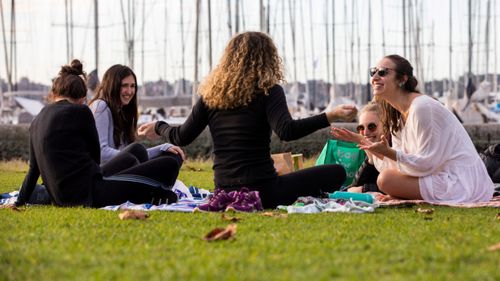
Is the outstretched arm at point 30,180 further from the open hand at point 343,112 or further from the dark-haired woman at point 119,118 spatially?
the open hand at point 343,112

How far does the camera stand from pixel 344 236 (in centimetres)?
681

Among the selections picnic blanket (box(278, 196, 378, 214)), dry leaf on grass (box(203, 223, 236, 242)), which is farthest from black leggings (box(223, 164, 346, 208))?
dry leaf on grass (box(203, 223, 236, 242))

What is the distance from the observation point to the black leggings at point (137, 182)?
9695 mm

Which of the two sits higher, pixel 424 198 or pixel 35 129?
pixel 35 129

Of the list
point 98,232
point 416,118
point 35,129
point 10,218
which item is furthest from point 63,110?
point 416,118

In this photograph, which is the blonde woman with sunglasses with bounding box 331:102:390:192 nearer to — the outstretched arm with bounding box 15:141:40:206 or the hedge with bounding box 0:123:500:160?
the outstretched arm with bounding box 15:141:40:206

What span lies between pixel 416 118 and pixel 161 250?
4.50m

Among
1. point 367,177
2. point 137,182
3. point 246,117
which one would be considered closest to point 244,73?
point 246,117

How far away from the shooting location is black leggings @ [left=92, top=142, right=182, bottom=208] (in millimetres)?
9695

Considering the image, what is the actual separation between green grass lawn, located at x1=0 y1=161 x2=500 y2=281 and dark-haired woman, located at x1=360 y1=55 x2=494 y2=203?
1.18m

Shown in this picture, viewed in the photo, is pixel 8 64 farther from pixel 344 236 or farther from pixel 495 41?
pixel 344 236

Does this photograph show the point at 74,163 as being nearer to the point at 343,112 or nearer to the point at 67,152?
the point at 67,152

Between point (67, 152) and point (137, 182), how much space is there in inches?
31.6

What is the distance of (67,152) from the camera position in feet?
31.0
